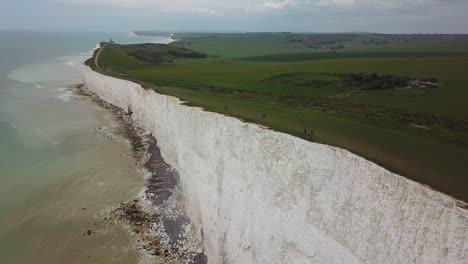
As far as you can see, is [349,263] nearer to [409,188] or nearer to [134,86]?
[409,188]

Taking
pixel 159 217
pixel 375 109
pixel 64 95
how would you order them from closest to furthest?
pixel 159 217, pixel 375 109, pixel 64 95

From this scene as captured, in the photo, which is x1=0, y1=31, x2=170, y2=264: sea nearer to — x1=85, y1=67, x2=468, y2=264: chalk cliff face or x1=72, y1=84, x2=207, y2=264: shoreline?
x1=72, y1=84, x2=207, y2=264: shoreline

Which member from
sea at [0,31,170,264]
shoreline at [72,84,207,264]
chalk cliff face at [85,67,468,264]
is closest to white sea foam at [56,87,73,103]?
sea at [0,31,170,264]

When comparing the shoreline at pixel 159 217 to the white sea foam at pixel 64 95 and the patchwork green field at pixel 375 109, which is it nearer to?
the patchwork green field at pixel 375 109

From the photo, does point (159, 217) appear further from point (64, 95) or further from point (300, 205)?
point (64, 95)

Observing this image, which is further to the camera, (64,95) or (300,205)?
(64,95)

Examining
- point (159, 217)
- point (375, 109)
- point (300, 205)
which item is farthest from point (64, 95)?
point (300, 205)

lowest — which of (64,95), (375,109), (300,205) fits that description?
(64,95)
